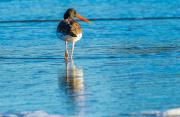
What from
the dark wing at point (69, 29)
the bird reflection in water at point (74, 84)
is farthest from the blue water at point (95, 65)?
the dark wing at point (69, 29)

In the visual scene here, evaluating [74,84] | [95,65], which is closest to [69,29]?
[95,65]

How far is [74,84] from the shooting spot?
40.5 ft

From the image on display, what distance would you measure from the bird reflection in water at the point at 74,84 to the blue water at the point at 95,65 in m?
0.01

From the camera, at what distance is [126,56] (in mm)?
15070

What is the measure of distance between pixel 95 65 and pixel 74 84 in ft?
6.01

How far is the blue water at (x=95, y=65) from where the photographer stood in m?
10.8

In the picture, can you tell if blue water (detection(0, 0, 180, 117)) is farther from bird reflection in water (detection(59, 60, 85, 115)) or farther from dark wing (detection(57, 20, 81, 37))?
dark wing (detection(57, 20, 81, 37))

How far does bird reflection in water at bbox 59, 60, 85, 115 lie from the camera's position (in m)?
10.8

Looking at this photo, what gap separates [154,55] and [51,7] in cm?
895

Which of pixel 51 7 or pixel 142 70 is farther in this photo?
pixel 51 7

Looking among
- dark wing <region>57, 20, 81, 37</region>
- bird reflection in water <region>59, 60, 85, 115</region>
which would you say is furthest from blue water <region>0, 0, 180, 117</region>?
dark wing <region>57, 20, 81, 37</region>

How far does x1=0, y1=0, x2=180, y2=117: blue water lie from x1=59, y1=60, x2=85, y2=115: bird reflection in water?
0.01 meters

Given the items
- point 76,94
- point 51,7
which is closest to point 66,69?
point 76,94

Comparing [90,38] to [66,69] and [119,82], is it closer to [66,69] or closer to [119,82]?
[66,69]
